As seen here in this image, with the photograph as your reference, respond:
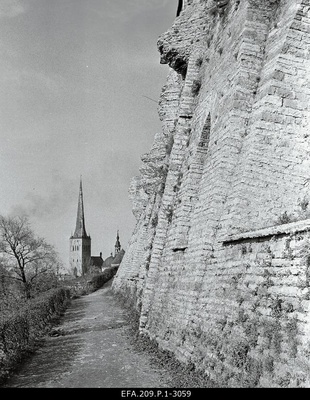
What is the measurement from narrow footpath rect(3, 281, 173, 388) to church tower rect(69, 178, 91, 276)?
109 m

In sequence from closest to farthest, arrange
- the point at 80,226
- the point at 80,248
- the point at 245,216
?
the point at 245,216 → the point at 80,248 → the point at 80,226

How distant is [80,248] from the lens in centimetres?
12169

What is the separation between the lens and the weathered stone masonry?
17.5ft

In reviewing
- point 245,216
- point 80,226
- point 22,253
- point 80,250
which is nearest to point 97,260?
point 80,250

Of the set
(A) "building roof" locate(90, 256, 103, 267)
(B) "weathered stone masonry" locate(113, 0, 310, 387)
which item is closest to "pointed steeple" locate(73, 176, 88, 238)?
(A) "building roof" locate(90, 256, 103, 267)

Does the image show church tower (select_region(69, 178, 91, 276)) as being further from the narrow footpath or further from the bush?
the narrow footpath

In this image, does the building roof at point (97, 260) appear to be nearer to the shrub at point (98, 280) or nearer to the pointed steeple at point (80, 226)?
the pointed steeple at point (80, 226)

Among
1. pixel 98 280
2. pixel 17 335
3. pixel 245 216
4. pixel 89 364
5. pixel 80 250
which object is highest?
pixel 80 250

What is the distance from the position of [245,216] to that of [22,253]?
28.0 metres

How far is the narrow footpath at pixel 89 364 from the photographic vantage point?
7.15 metres

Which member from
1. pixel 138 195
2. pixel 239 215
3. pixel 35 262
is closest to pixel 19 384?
pixel 239 215

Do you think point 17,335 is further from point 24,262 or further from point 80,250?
point 80,250

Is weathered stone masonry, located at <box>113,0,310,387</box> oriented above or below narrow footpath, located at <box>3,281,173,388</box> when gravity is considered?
above

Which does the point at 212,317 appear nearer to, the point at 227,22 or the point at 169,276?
the point at 169,276
